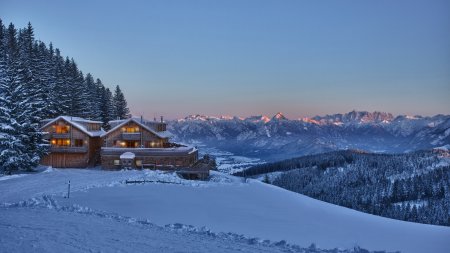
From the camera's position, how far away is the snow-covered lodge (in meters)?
48.3

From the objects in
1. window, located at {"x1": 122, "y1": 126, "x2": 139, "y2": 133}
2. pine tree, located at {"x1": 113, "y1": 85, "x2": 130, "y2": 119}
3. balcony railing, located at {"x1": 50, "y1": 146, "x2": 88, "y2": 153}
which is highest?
pine tree, located at {"x1": 113, "y1": 85, "x2": 130, "y2": 119}

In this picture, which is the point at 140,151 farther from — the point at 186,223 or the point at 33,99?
the point at 186,223

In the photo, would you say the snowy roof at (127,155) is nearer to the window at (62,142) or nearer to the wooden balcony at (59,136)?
the window at (62,142)

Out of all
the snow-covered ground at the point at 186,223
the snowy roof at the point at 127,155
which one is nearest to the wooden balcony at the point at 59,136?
the snowy roof at the point at 127,155

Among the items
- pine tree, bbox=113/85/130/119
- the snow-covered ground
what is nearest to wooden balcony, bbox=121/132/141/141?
the snow-covered ground

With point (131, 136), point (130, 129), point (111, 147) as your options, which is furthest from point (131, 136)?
point (111, 147)

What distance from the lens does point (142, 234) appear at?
17047 mm

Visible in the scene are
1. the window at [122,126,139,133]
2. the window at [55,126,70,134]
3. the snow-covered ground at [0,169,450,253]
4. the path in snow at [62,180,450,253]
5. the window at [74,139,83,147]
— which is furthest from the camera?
the window at [122,126,139,133]

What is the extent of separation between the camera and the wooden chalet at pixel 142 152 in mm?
47906

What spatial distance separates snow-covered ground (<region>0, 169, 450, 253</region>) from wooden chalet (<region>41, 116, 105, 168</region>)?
21030 millimetres

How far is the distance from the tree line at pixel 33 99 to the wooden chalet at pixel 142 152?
9.05 m

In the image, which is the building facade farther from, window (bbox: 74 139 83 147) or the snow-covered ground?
the snow-covered ground

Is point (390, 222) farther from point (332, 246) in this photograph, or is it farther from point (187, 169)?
point (187, 169)

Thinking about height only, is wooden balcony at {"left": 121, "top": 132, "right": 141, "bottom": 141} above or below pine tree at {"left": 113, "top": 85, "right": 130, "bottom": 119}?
below
